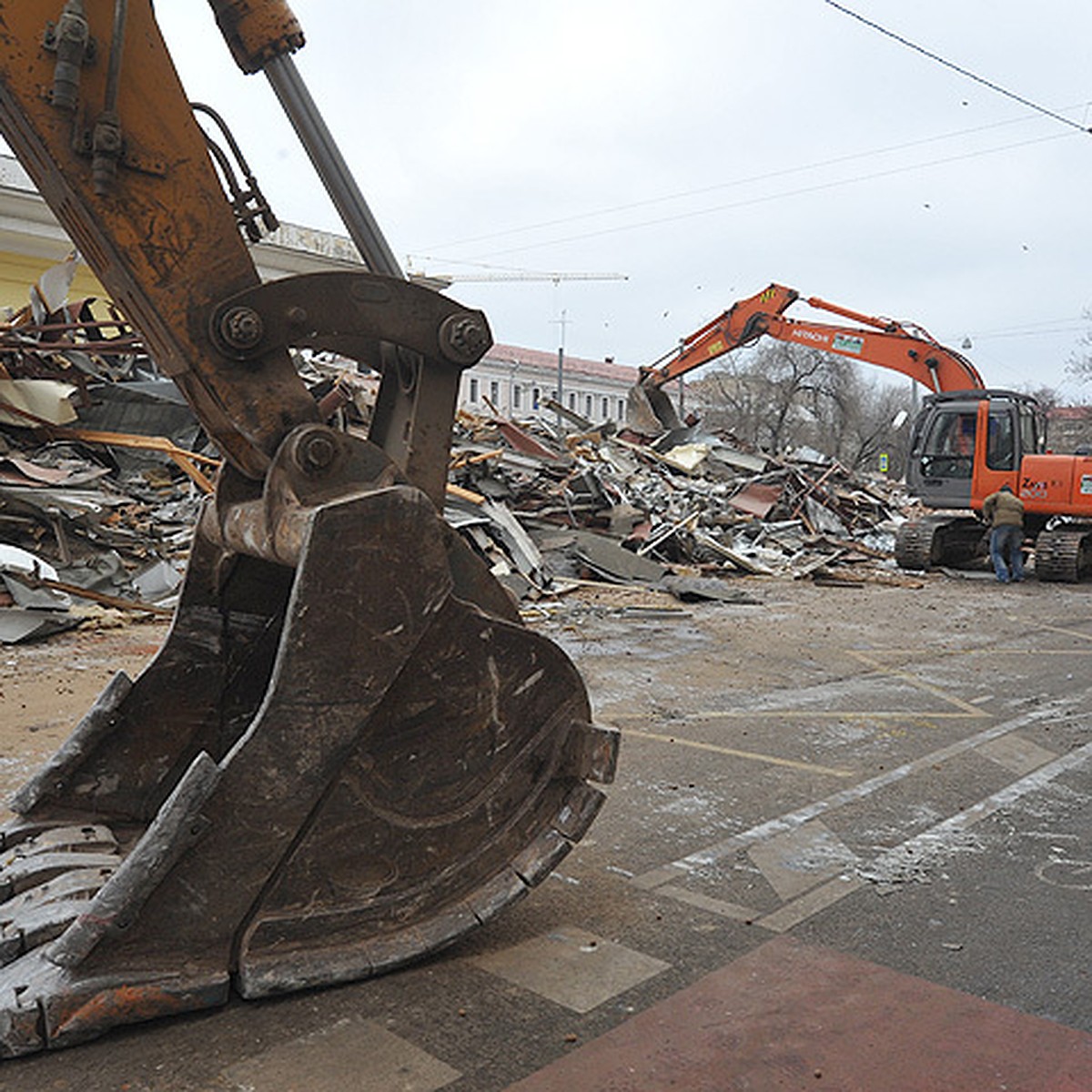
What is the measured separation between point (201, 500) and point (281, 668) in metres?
10.7

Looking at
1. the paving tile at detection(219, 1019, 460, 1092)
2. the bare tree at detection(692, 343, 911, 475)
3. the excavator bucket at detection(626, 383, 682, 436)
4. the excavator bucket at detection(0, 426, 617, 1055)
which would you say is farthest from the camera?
the bare tree at detection(692, 343, 911, 475)

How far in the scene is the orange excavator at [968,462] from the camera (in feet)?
55.5

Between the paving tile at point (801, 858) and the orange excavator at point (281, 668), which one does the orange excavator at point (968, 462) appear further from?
the orange excavator at point (281, 668)

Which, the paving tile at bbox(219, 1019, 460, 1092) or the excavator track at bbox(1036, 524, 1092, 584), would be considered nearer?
the paving tile at bbox(219, 1019, 460, 1092)

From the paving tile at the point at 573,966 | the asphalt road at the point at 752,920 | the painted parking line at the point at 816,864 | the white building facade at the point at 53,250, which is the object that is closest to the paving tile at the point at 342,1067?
the asphalt road at the point at 752,920

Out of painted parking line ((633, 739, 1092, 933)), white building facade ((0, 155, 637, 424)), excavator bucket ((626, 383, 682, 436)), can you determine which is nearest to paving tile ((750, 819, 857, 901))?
painted parking line ((633, 739, 1092, 933))

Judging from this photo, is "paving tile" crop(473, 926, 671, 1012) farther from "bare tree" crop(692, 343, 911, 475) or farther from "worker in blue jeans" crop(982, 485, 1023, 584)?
"bare tree" crop(692, 343, 911, 475)

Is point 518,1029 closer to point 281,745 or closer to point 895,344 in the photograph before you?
point 281,745

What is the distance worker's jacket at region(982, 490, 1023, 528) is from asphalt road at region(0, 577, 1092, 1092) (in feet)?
29.5

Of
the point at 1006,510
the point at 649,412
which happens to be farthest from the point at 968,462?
the point at 649,412

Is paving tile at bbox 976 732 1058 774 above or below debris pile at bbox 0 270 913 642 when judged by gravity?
below

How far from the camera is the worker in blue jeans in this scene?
16.7m

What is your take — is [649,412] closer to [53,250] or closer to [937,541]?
[937,541]

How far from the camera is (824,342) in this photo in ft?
68.0
